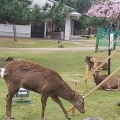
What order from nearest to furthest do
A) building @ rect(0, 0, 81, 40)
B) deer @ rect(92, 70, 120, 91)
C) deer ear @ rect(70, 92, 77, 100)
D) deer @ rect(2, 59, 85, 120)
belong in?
1. deer @ rect(2, 59, 85, 120)
2. deer ear @ rect(70, 92, 77, 100)
3. deer @ rect(92, 70, 120, 91)
4. building @ rect(0, 0, 81, 40)

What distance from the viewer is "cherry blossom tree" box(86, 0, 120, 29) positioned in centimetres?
3037

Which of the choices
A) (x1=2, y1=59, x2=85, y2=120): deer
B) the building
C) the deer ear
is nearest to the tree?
(x1=2, y1=59, x2=85, y2=120): deer

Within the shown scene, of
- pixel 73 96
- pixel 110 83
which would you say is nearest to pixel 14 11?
pixel 110 83

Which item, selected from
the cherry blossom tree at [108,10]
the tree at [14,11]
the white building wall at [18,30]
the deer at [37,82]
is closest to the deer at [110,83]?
the deer at [37,82]

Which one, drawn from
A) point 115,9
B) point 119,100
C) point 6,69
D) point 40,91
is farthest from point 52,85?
point 115,9

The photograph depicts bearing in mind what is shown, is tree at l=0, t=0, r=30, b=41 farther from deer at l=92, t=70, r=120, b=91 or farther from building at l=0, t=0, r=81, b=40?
building at l=0, t=0, r=81, b=40

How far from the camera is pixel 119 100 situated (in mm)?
9961

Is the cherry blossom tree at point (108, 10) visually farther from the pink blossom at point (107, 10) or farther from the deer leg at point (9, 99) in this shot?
the deer leg at point (9, 99)

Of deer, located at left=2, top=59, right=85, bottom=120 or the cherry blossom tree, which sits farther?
the cherry blossom tree

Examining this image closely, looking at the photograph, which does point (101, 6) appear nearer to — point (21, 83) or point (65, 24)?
point (65, 24)

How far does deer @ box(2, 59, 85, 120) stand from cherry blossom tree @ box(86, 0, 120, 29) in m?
23.3

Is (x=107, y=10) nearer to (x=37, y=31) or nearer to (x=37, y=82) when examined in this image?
(x=37, y=31)

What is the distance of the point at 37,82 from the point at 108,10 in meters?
25.1

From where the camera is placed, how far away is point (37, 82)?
7.30m
